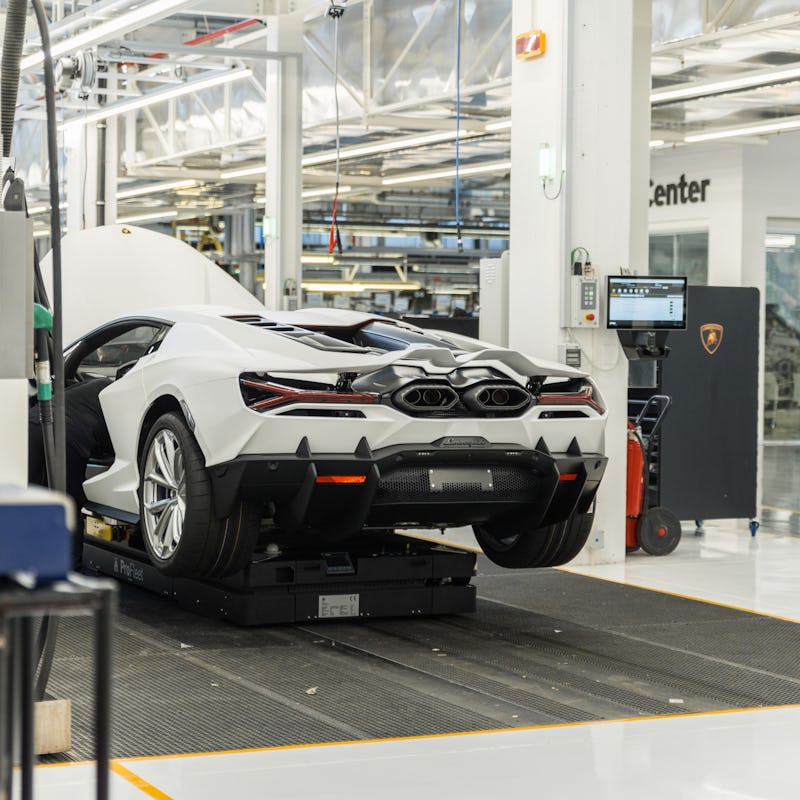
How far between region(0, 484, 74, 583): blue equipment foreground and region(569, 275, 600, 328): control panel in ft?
21.3

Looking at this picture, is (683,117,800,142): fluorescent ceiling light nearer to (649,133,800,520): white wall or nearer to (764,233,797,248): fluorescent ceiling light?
(649,133,800,520): white wall

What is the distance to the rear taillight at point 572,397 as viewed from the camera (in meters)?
6.02

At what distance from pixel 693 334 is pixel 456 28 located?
3.43 m

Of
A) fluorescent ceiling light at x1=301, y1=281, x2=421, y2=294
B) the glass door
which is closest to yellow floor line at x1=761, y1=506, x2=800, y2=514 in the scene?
the glass door

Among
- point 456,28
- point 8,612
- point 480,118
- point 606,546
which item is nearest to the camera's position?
point 8,612

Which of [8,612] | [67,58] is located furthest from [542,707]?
[67,58]

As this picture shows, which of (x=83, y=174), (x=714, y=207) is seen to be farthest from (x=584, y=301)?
(x=83, y=174)

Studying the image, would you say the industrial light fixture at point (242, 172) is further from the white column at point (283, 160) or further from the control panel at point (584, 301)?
the control panel at point (584, 301)

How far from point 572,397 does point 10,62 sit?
3.11 metres

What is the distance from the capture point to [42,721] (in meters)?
4.05

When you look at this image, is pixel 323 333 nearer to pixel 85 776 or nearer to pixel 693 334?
pixel 85 776

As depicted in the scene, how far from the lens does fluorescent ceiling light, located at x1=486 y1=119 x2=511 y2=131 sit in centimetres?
1328

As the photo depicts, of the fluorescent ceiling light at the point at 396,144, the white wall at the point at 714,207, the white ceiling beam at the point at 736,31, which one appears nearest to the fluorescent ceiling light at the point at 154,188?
the fluorescent ceiling light at the point at 396,144

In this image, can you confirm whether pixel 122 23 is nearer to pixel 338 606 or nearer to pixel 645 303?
pixel 645 303
